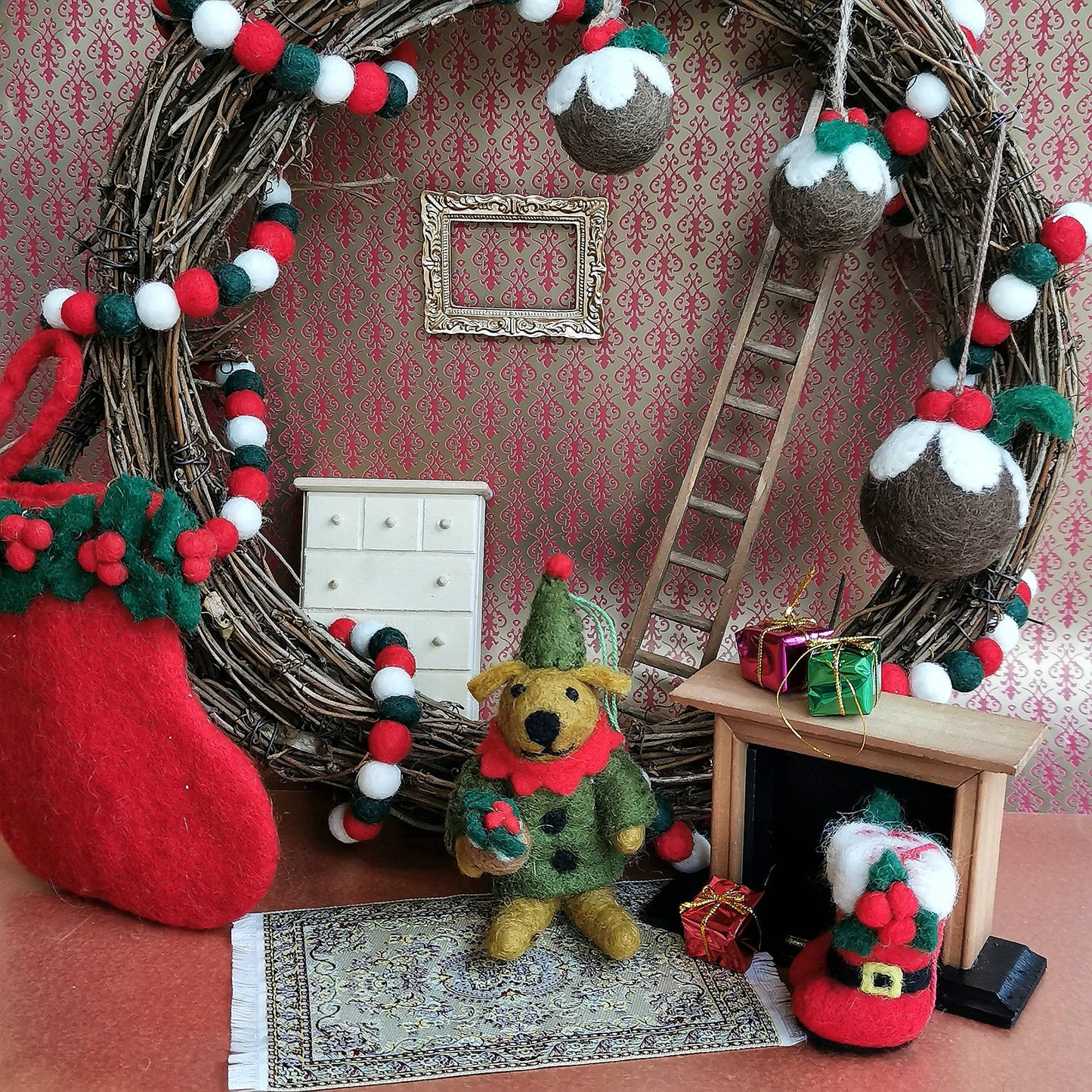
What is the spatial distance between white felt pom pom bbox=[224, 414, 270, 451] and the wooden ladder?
2.70ft

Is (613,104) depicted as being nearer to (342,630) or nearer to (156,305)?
(156,305)

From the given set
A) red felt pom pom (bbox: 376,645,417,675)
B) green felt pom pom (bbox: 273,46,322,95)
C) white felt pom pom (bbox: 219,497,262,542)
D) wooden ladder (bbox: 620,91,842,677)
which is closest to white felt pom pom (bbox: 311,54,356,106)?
green felt pom pom (bbox: 273,46,322,95)

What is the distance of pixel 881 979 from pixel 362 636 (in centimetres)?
107

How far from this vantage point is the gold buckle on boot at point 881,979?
57.1 inches

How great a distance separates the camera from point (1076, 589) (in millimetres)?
2205

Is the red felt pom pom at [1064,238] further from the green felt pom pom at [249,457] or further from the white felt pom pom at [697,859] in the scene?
the green felt pom pom at [249,457]

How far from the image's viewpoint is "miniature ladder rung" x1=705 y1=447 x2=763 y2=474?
208 cm

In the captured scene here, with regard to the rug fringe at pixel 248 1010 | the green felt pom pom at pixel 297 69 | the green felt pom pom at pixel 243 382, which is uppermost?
the green felt pom pom at pixel 297 69

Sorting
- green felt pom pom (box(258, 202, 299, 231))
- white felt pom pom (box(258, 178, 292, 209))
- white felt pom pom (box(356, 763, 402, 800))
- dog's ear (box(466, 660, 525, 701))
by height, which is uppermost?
white felt pom pom (box(258, 178, 292, 209))

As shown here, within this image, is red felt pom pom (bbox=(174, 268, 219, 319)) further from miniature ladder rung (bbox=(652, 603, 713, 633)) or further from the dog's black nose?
miniature ladder rung (bbox=(652, 603, 713, 633))

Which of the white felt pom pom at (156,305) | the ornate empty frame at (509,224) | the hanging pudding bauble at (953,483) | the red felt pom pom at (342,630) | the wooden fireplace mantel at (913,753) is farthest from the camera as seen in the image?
the ornate empty frame at (509,224)

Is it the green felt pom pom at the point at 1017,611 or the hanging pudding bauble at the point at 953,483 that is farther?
Answer: the green felt pom pom at the point at 1017,611

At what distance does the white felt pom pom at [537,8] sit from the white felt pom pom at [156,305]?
2.55 feet

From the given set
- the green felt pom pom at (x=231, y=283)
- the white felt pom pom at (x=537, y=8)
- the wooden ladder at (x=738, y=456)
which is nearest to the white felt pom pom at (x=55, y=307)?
the green felt pom pom at (x=231, y=283)
